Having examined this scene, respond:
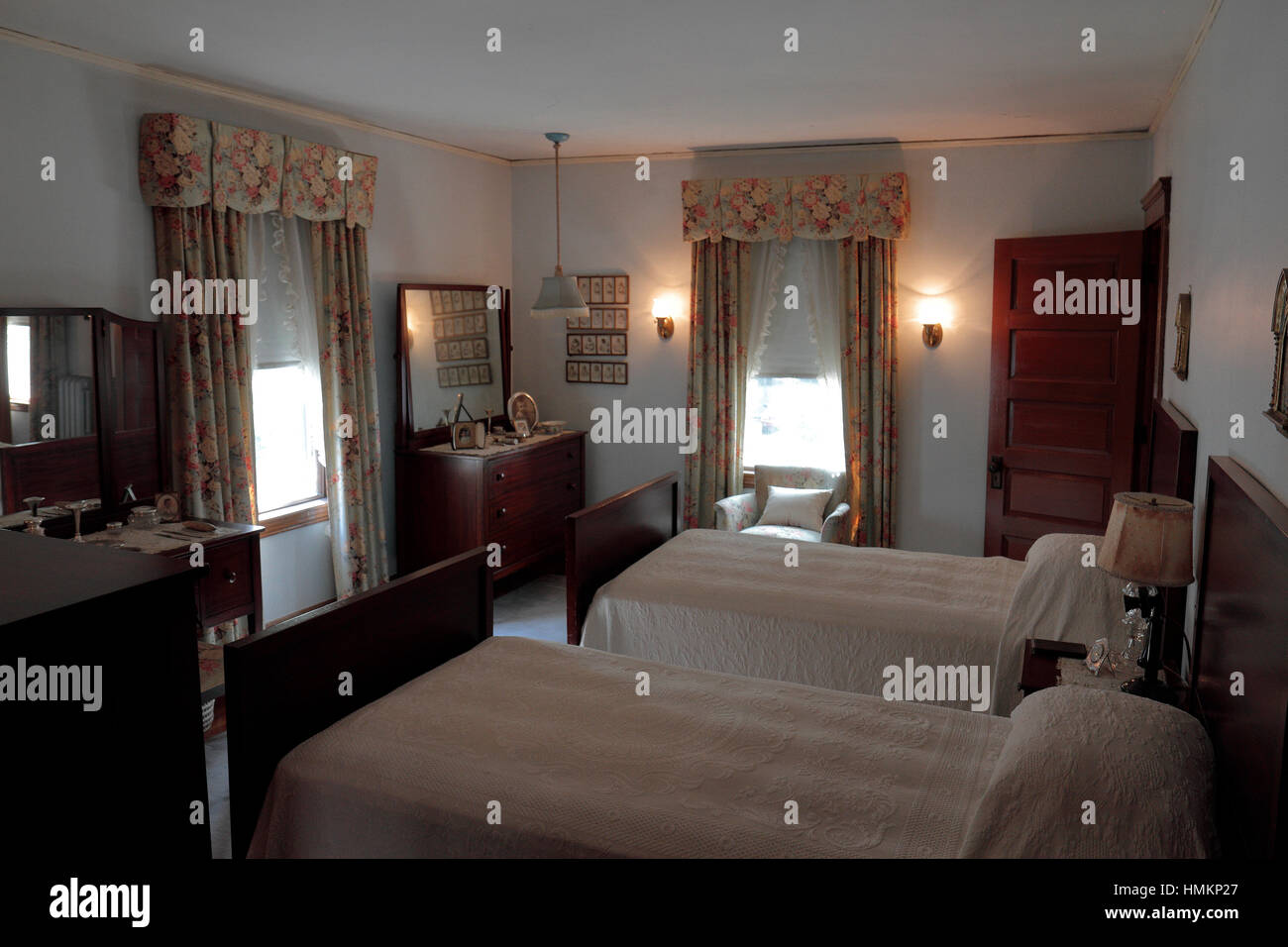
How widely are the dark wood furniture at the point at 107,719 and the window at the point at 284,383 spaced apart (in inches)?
144

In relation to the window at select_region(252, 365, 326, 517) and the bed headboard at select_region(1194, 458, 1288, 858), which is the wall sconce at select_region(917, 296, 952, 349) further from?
the window at select_region(252, 365, 326, 517)

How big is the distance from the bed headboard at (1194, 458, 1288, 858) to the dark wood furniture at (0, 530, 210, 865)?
154cm

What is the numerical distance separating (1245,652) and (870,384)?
3996 mm

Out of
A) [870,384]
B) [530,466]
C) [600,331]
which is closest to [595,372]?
[600,331]

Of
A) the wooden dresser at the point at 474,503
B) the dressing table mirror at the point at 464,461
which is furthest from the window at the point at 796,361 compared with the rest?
the wooden dresser at the point at 474,503

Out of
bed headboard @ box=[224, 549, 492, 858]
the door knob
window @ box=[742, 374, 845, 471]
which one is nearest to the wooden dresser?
window @ box=[742, 374, 845, 471]

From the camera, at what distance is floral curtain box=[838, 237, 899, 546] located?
5.53m

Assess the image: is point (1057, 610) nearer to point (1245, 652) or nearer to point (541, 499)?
point (1245, 652)

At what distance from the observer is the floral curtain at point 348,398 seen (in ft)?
16.0

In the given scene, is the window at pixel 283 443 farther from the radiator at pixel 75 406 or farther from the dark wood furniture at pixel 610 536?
the dark wood furniture at pixel 610 536

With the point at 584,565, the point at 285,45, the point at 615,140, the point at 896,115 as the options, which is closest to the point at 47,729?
the point at 584,565

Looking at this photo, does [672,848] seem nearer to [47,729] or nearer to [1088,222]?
[47,729]
